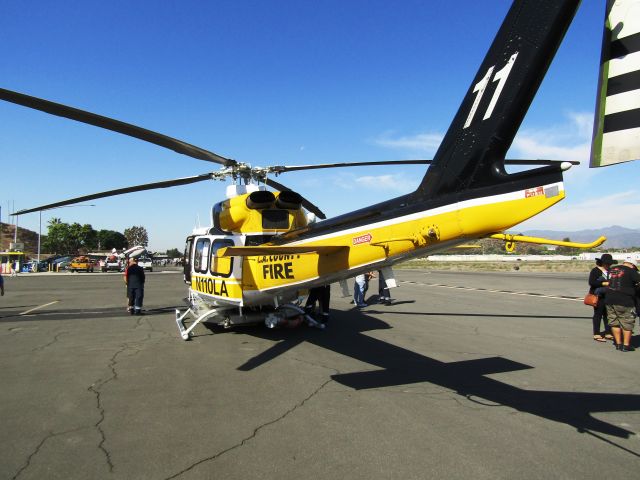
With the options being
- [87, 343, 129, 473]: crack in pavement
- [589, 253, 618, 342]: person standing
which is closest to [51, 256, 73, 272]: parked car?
[87, 343, 129, 473]: crack in pavement

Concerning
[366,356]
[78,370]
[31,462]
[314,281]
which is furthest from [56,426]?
[366,356]

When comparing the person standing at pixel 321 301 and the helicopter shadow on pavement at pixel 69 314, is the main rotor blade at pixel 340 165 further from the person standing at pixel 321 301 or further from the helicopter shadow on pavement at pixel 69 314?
the helicopter shadow on pavement at pixel 69 314

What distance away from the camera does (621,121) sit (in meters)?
2.25

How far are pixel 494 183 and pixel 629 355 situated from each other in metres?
5.67

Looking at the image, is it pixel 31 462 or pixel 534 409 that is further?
pixel 534 409

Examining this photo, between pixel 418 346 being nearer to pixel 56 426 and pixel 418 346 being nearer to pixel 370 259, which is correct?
pixel 370 259

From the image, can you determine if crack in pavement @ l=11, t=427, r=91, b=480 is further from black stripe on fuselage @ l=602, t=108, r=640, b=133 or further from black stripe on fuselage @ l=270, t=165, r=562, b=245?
black stripe on fuselage @ l=602, t=108, r=640, b=133

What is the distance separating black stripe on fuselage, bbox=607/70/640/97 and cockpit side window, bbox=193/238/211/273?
772 cm

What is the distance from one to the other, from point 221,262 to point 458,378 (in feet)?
16.3

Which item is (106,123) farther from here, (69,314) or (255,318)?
(69,314)

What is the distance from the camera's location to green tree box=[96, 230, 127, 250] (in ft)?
380

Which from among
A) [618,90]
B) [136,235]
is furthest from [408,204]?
[136,235]

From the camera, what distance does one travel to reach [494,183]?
427 cm

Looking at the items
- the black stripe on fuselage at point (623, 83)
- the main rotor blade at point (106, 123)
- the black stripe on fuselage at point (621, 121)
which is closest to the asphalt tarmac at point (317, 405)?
the black stripe on fuselage at point (621, 121)
